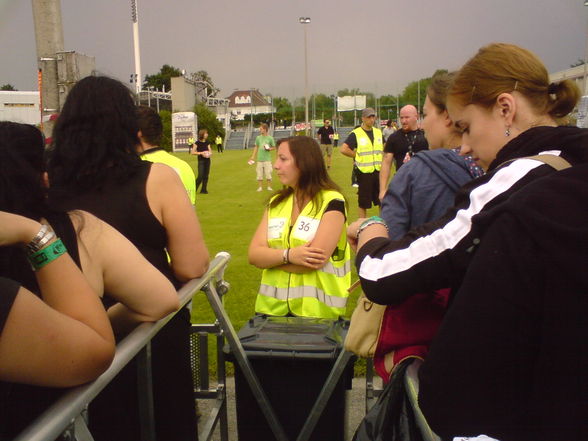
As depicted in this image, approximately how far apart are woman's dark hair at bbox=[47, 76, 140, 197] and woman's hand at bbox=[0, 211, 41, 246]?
99 centimetres

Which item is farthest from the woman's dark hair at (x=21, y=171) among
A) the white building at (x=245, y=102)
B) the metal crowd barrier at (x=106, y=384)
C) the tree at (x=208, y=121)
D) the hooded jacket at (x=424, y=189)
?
the white building at (x=245, y=102)

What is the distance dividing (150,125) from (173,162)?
0.70 metres

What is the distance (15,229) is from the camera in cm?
129

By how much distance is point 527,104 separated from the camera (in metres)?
1.51

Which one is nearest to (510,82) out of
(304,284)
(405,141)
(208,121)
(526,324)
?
(526,324)

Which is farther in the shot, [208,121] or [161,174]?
[208,121]

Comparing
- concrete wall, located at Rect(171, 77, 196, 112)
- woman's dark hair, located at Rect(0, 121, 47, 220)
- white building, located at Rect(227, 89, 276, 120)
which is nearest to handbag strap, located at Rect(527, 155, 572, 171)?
woman's dark hair, located at Rect(0, 121, 47, 220)

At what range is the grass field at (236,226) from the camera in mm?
5887

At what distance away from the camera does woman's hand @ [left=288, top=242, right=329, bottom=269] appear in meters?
3.21

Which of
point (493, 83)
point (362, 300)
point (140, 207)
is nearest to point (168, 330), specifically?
point (140, 207)

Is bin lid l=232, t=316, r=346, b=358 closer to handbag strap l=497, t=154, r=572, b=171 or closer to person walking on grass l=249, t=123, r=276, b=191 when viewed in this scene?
handbag strap l=497, t=154, r=572, b=171

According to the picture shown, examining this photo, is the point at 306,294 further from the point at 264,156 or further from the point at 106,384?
the point at 264,156

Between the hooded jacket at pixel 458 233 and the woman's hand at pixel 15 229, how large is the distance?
2.67 feet

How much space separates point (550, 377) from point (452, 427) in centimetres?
22
